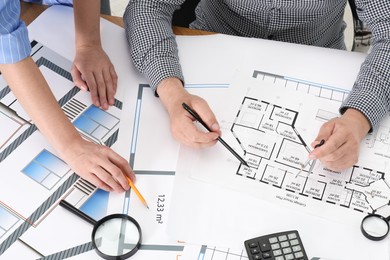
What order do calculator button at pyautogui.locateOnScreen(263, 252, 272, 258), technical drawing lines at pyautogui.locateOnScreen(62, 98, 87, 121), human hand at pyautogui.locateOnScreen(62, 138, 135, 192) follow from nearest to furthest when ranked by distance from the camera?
1. calculator button at pyautogui.locateOnScreen(263, 252, 272, 258)
2. human hand at pyautogui.locateOnScreen(62, 138, 135, 192)
3. technical drawing lines at pyautogui.locateOnScreen(62, 98, 87, 121)

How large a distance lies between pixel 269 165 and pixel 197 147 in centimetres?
15

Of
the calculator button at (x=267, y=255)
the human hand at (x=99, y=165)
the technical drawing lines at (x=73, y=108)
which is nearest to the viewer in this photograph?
the calculator button at (x=267, y=255)

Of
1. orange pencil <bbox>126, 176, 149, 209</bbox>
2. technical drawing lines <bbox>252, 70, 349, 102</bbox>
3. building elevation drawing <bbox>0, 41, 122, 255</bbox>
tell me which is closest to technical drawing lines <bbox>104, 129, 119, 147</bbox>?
building elevation drawing <bbox>0, 41, 122, 255</bbox>

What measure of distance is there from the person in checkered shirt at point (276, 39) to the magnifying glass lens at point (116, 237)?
0.21m

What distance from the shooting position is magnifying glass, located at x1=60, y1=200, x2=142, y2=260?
96 centimetres

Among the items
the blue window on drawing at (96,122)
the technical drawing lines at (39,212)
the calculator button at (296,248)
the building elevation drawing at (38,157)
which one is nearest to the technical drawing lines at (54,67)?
the building elevation drawing at (38,157)

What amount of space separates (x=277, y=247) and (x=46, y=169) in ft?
1.53

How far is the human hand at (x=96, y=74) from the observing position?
3.92 ft

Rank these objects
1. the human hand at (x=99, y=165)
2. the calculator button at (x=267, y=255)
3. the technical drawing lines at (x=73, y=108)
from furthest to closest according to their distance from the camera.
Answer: the technical drawing lines at (x=73, y=108) → the human hand at (x=99, y=165) → the calculator button at (x=267, y=255)

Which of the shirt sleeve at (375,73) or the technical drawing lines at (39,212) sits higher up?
the shirt sleeve at (375,73)

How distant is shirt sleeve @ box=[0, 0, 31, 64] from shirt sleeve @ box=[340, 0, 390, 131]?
0.65 metres

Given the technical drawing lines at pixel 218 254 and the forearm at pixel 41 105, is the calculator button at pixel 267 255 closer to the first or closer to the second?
the technical drawing lines at pixel 218 254

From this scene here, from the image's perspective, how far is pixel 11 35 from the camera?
991mm

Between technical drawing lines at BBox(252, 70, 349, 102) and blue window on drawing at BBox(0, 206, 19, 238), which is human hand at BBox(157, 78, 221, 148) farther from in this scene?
blue window on drawing at BBox(0, 206, 19, 238)
